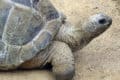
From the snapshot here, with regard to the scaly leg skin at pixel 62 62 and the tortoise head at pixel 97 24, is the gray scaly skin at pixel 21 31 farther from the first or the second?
the tortoise head at pixel 97 24

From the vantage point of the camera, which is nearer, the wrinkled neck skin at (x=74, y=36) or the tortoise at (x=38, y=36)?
the tortoise at (x=38, y=36)

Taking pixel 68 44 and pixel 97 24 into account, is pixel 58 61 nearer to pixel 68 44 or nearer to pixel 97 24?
pixel 68 44

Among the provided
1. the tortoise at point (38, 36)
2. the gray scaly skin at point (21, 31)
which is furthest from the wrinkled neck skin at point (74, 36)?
the gray scaly skin at point (21, 31)

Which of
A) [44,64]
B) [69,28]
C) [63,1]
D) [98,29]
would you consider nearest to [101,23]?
[98,29]

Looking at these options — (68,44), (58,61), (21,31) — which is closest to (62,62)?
(58,61)

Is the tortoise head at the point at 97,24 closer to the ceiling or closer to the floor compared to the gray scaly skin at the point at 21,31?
closer to the floor

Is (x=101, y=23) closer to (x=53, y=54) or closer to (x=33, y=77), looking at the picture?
(x=53, y=54)
